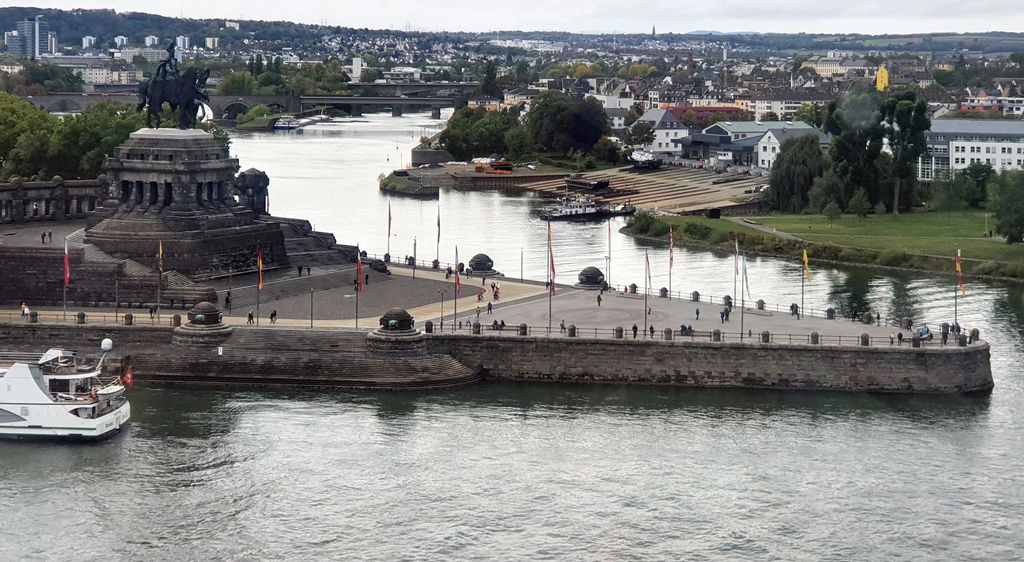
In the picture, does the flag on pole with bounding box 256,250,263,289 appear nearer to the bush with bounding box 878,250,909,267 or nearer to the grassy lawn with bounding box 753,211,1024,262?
the bush with bounding box 878,250,909,267

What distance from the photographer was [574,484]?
205ft

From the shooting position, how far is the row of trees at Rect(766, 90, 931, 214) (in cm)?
13475

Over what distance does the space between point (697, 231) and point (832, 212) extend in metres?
10.1

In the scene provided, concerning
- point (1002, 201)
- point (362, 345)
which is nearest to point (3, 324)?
point (362, 345)

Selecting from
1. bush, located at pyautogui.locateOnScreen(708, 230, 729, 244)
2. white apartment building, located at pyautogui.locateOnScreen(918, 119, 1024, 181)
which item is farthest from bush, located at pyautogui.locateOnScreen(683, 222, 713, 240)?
white apartment building, located at pyautogui.locateOnScreen(918, 119, 1024, 181)

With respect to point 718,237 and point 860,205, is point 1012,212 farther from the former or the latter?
point 718,237

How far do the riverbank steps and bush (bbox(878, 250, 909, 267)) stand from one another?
4043cm

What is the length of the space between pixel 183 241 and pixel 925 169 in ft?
315

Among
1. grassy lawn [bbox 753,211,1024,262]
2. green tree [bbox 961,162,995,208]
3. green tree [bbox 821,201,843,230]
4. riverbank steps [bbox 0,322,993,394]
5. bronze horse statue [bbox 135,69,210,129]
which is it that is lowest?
riverbank steps [bbox 0,322,993,394]

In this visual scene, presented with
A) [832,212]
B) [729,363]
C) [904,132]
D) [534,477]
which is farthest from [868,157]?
[534,477]

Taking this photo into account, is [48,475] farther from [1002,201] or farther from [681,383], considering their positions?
[1002,201]

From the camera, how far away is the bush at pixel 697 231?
132000 millimetres

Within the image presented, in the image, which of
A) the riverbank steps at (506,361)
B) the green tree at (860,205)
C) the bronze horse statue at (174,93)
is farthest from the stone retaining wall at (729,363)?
the green tree at (860,205)

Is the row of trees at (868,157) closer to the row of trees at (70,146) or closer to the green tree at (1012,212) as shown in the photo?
the green tree at (1012,212)
